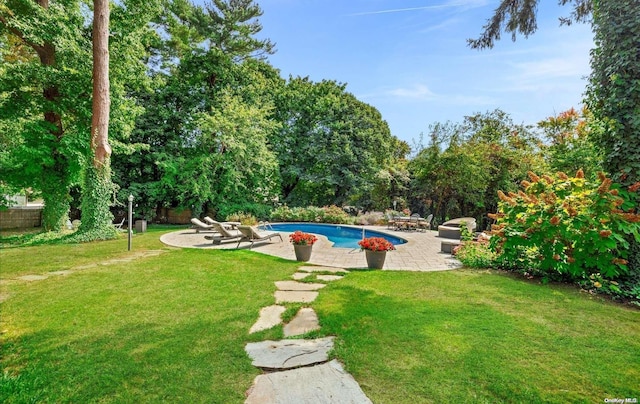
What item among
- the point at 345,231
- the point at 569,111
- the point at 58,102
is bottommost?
the point at 345,231

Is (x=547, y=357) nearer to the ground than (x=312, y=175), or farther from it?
nearer to the ground

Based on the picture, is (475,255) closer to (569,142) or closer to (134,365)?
(134,365)

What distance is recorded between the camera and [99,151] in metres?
10.4

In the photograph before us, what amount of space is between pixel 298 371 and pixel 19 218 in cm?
1989

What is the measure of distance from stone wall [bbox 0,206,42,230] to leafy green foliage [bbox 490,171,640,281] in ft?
68.4

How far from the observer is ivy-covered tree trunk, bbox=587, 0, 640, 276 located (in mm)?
4977

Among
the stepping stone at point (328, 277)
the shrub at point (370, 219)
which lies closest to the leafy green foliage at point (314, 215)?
the shrub at point (370, 219)

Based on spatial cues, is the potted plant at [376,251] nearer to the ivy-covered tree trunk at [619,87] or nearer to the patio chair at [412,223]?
the ivy-covered tree trunk at [619,87]

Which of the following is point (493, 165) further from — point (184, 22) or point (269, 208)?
point (184, 22)

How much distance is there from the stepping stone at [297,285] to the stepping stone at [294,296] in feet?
0.71

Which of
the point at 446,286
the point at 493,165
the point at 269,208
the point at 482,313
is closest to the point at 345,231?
the point at 269,208

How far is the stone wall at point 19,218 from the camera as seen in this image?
14.9 meters

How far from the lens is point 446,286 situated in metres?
5.37

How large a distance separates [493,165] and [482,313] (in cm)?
1501
